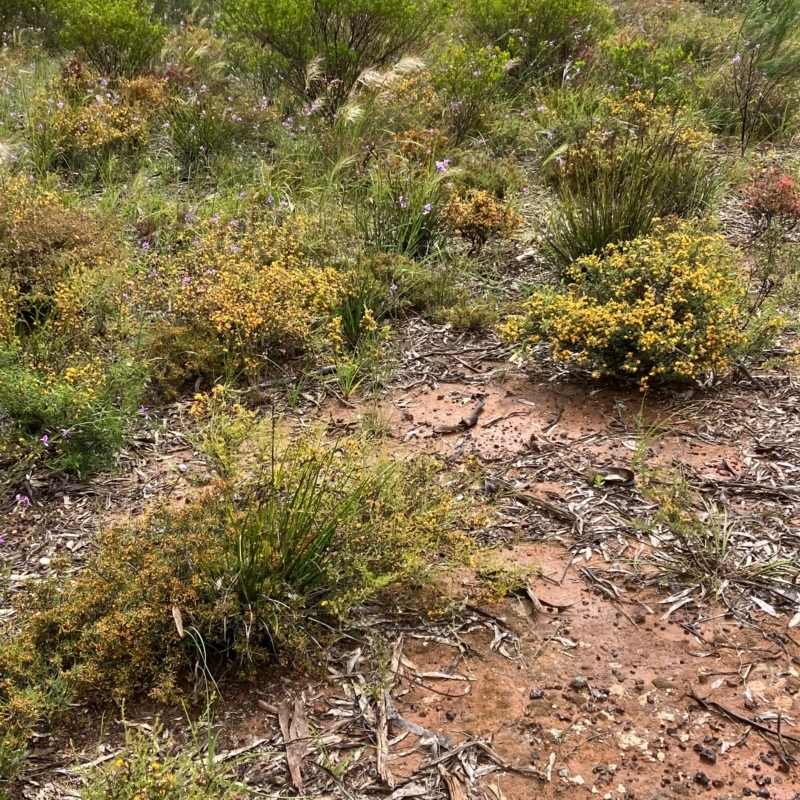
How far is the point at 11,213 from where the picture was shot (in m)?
4.94

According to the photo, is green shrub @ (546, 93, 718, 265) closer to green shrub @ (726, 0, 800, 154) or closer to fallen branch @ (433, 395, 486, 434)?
green shrub @ (726, 0, 800, 154)

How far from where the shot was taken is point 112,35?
311 inches

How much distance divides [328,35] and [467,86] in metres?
1.68

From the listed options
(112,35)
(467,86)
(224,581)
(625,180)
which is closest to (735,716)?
(224,581)

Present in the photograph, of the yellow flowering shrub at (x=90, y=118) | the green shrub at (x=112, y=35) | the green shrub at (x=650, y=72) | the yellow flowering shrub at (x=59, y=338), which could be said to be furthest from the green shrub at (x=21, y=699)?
the green shrub at (x=112, y=35)

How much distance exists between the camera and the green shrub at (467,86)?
22.9 feet

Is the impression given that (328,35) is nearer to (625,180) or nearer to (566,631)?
(625,180)

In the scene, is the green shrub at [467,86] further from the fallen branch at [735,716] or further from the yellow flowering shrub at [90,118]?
the fallen branch at [735,716]

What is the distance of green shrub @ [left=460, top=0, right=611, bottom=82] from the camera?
26.4 feet

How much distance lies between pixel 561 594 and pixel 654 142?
12.5 ft

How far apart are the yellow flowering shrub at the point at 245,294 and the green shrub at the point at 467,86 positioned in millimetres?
2922

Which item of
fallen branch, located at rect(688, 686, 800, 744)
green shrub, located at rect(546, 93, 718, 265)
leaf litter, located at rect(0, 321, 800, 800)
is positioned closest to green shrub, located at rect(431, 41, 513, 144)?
green shrub, located at rect(546, 93, 718, 265)

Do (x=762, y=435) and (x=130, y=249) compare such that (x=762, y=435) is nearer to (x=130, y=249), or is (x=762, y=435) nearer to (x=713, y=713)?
(x=713, y=713)

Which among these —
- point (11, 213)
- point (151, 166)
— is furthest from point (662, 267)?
point (151, 166)
